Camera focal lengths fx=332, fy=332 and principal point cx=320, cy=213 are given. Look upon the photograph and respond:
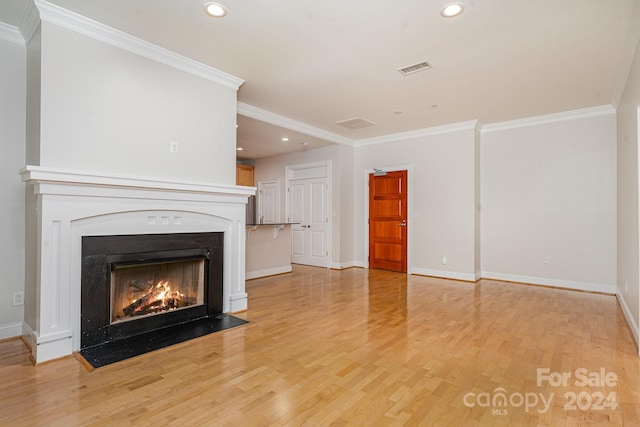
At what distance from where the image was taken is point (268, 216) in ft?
27.3

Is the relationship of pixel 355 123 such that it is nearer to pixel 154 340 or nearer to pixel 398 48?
pixel 398 48

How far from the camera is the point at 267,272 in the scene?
600 cm

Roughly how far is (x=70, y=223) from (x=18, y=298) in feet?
3.55

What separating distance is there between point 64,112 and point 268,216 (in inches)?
228

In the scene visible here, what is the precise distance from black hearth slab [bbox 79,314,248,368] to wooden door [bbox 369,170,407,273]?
3.79 m

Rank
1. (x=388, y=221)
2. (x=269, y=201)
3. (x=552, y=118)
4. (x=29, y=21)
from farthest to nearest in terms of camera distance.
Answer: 1. (x=269, y=201)
2. (x=388, y=221)
3. (x=552, y=118)
4. (x=29, y=21)

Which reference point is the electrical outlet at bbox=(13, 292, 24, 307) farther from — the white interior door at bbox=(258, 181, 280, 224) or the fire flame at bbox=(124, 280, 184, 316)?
the white interior door at bbox=(258, 181, 280, 224)

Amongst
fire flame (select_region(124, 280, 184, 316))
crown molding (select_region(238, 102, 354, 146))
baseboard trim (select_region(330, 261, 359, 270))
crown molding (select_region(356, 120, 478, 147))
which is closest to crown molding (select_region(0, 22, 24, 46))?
crown molding (select_region(238, 102, 354, 146))

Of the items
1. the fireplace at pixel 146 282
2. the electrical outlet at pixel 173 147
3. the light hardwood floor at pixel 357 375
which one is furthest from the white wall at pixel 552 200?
the electrical outlet at pixel 173 147

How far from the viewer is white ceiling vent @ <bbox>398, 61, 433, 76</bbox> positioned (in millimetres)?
3455

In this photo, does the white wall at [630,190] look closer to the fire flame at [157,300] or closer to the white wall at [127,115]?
the white wall at [127,115]

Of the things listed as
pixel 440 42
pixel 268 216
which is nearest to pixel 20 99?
pixel 440 42

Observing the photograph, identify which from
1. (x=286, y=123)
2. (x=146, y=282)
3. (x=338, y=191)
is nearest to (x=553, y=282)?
(x=338, y=191)

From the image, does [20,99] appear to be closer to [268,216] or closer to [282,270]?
[282,270]
